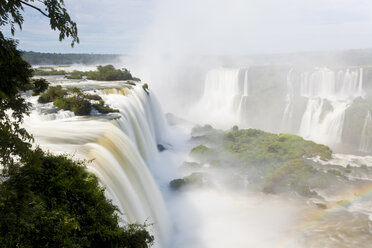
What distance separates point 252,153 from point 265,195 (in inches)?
273

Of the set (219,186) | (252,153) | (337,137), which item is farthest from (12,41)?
(337,137)

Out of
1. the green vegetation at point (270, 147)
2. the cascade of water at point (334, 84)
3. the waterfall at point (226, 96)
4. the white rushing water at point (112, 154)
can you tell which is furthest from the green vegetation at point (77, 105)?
the cascade of water at point (334, 84)

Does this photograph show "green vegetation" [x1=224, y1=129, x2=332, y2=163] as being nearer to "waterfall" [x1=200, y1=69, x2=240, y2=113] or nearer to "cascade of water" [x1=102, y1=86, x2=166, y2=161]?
"cascade of water" [x1=102, y1=86, x2=166, y2=161]

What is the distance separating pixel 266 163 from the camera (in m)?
23.0

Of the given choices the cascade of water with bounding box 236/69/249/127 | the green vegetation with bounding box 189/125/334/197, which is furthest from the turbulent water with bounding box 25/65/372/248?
the cascade of water with bounding box 236/69/249/127

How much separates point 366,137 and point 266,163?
51.6 ft

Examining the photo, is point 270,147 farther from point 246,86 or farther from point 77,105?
point 246,86

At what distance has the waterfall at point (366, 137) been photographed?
29.7 m

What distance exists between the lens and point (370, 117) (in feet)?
100

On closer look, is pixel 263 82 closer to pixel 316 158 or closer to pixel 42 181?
pixel 316 158

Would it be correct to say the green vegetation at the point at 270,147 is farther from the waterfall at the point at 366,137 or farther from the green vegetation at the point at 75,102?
the green vegetation at the point at 75,102

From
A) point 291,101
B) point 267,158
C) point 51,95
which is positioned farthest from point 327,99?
point 51,95

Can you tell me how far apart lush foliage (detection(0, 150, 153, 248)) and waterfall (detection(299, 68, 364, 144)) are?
31.9 meters

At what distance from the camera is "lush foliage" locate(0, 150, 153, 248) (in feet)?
15.3
